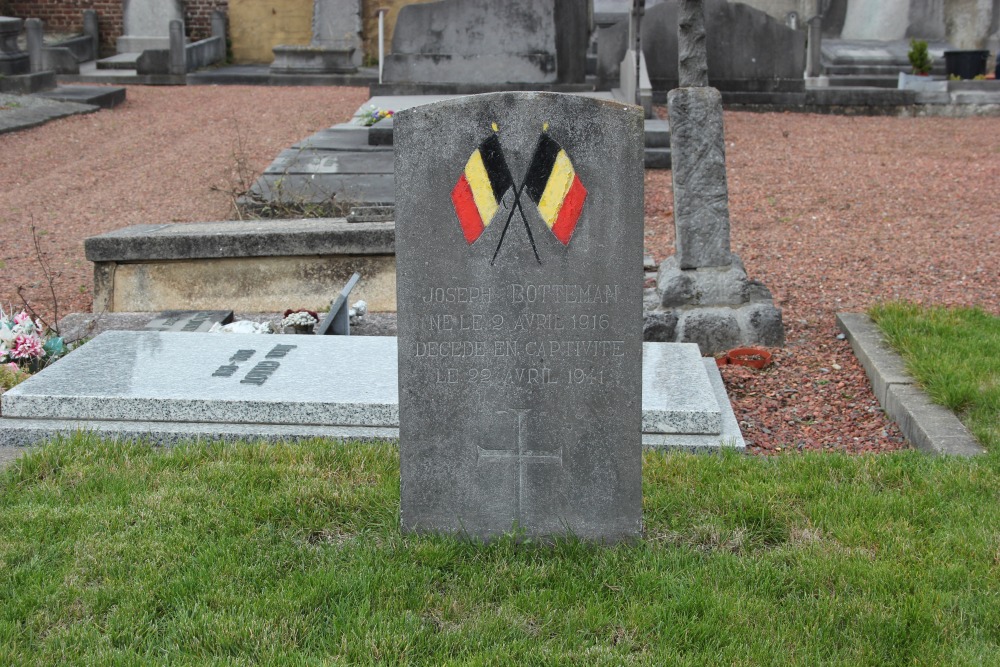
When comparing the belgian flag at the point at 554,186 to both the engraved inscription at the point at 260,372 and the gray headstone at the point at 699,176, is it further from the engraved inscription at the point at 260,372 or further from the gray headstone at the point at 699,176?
the gray headstone at the point at 699,176

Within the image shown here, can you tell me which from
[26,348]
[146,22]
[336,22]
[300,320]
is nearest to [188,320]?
[300,320]

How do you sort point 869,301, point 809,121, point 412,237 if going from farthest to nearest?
point 809,121
point 869,301
point 412,237

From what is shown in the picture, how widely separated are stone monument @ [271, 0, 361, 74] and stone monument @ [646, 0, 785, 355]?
15.8m

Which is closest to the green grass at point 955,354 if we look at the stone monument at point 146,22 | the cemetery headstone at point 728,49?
the cemetery headstone at point 728,49

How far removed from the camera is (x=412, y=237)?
351 cm

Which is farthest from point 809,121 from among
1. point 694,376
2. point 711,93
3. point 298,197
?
point 694,376

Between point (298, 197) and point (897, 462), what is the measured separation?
6420mm

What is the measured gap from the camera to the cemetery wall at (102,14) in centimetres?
2430

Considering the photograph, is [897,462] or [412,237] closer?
[412,237]

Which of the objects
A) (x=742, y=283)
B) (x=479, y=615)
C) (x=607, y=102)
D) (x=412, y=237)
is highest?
(x=607, y=102)

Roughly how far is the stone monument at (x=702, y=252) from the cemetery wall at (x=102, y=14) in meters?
20.1

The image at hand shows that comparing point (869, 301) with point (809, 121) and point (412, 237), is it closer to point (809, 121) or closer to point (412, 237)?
point (412, 237)

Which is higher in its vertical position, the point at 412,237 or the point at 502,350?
the point at 412,237

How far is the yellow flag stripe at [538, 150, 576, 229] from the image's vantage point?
3.44 meters
